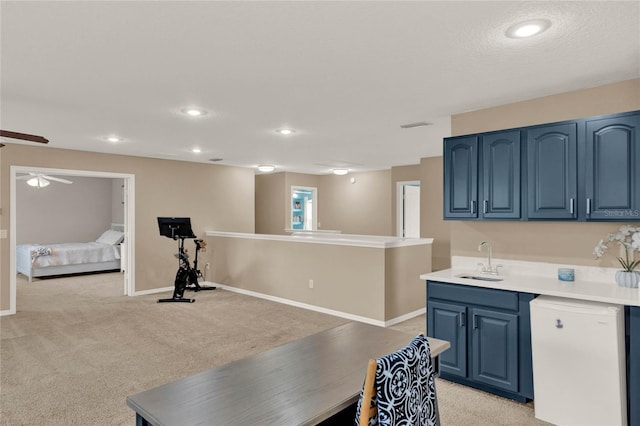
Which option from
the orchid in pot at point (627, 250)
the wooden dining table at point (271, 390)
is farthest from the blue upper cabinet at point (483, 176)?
the wooden dining table at point (271, 390)

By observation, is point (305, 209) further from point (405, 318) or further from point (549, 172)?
point (549, 172)

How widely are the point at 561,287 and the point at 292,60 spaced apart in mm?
2451

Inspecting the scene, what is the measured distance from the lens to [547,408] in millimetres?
2533

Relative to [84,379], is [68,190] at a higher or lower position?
higher

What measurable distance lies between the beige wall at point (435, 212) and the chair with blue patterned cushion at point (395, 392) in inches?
227

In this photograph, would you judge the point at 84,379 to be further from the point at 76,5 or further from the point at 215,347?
the point at 76,5

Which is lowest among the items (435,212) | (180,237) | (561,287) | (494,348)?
(494,348)

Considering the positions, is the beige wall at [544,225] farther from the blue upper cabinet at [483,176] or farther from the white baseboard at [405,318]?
the white baseboard at [405,318]

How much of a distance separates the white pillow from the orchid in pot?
9335mm

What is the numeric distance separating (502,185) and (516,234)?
524 mm

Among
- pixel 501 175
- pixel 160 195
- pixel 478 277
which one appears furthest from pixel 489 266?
pixel 160 195

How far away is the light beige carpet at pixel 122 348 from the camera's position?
8.93 feet

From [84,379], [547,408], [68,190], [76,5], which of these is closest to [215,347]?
[84,379]

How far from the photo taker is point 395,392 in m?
1.16
